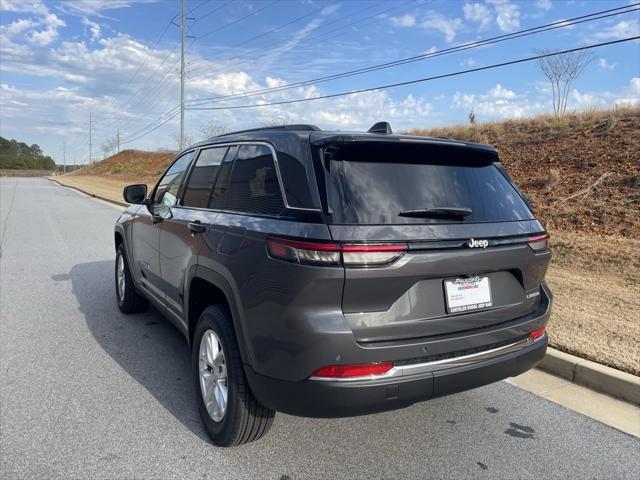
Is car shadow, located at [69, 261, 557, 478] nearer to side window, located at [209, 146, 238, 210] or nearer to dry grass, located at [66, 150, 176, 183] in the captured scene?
side window, located at [209, 146, 238, 210]

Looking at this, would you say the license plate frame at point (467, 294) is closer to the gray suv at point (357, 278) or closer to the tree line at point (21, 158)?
the gray suv at point (357, 278)

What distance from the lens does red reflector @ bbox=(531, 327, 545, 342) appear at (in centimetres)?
306

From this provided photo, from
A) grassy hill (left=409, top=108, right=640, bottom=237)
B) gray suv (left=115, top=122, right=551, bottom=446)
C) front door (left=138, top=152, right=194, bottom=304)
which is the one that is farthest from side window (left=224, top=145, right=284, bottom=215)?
grassy hill (left=409, top=108, right=640, bottom=237)

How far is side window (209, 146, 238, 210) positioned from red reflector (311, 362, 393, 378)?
4.64ft

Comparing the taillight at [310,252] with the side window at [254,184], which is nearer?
the taillight at [310,252]

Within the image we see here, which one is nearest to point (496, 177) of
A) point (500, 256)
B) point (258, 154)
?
point (500, 256)

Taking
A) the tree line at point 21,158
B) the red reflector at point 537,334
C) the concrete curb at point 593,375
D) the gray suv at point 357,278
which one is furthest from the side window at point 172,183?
the tree line at point 21,158

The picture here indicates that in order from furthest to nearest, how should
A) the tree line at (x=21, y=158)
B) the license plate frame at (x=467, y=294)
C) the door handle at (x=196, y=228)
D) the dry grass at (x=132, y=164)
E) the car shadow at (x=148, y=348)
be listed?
the tree line at (x=21, y=158), the dry grass at (x=132, y=164), the car shadow at (x=148, y=348), the door handle at (x=196, y=228), the license plate frame at (x=467, y=294)

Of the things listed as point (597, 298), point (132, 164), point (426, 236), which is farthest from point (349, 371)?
point (132, 164)

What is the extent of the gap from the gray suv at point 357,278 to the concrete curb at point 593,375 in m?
1.04

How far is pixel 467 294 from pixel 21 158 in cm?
16396

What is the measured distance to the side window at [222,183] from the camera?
11.0 ft

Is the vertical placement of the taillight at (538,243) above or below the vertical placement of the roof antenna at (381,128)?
below

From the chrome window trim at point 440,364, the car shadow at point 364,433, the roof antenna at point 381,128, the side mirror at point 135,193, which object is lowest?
the car shadow at point 364,433
